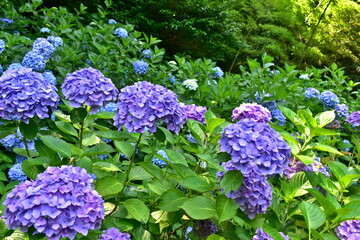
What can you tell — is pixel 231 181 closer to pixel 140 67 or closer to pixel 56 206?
pixel 56 206

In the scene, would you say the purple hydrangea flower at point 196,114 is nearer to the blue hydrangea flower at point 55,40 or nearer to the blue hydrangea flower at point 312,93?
the blue hydrangea flower at point 55,40

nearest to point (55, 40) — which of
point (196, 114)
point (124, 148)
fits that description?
point (196, 114)

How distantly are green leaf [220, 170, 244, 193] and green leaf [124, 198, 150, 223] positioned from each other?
29 cm

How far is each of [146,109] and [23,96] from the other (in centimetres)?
46

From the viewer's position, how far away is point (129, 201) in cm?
140

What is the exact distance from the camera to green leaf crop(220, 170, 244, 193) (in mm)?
1201

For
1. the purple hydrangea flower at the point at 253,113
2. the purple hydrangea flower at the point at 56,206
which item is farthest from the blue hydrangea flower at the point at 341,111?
the purple hydrangea flower at the point at 56,206

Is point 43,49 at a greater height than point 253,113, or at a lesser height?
lesser

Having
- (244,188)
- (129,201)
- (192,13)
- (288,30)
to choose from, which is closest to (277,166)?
(244,188)

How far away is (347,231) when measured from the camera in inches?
54.6

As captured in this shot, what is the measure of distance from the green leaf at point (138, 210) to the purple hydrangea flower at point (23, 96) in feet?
1.57

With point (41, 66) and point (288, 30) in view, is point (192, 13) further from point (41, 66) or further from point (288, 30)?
point (41, 66)

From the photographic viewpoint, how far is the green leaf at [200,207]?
1231 millimetres

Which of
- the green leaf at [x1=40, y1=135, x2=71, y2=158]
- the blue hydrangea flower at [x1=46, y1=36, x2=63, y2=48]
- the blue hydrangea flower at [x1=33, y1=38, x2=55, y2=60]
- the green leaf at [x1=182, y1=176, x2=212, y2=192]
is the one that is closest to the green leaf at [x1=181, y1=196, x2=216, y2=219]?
the green leaf at [x1=182, y1=176, x2=212, y2=192]
